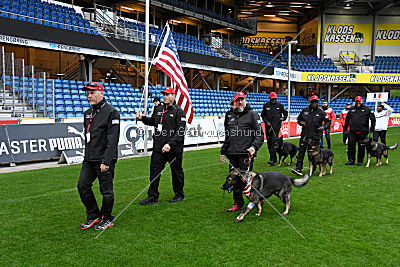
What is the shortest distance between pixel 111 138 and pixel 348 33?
148 ft

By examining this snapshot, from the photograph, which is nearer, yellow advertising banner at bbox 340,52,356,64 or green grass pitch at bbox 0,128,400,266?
green grass pitch at bbox 0,128,400,266

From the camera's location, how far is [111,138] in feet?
14.5

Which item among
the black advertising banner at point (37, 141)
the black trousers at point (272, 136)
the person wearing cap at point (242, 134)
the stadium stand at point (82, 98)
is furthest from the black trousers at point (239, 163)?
the stadium stand at point (82, 98)

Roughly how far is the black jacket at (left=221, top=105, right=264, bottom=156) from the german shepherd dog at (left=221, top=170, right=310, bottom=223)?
0.50 meters

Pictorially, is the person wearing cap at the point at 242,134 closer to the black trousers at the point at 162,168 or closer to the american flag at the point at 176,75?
the black trousers at the point at 162,168

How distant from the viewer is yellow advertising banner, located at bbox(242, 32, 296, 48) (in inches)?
1861

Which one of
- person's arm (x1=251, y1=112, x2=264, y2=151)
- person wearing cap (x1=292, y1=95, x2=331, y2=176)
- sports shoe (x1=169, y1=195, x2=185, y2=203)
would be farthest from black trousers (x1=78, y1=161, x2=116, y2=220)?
person wearing cap (x1=292, y1=95, x2=331, y2=176)

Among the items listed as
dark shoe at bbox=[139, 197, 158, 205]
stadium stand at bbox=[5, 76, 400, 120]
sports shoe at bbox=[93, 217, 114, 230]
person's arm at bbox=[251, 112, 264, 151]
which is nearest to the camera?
sports shoe at bbox=[93, 217, 114, 230]

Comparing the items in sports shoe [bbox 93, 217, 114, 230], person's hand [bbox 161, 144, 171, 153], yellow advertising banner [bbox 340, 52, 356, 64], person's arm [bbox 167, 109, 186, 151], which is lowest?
sports shoe [bbox 93, 217, 114, 230]

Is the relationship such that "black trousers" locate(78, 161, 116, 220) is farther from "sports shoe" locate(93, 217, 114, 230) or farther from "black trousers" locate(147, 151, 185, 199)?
"black trousers" locate(147, 151, 185, 199)

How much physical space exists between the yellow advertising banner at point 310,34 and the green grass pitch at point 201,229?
130 feet

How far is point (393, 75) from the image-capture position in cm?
3625

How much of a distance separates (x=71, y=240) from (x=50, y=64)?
70.6 feet

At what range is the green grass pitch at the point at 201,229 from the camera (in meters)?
3.70
